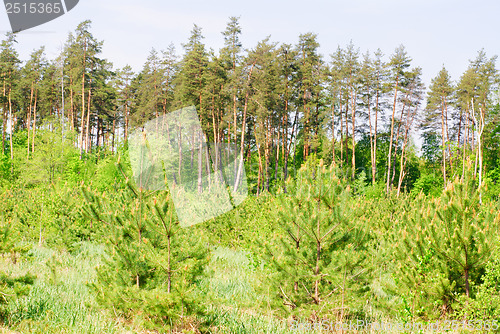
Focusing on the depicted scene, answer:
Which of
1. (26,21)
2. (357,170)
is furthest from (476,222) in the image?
(357,170)

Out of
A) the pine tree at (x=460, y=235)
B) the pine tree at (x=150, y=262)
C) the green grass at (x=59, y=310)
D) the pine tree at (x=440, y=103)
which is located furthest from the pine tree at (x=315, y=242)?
the pine tree at (x=440, y=103)

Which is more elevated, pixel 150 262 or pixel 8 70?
pixel 8 70

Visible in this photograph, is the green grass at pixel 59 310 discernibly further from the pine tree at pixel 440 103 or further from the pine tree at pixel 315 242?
the pine tree at pixel 440 103

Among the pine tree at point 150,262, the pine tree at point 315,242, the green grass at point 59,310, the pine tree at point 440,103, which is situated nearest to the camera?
the pine tree at point 150,262

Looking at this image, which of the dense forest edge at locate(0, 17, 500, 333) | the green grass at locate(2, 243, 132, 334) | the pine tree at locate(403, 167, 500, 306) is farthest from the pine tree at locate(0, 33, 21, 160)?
the pine tree at locate(403, 167, 500, 306)

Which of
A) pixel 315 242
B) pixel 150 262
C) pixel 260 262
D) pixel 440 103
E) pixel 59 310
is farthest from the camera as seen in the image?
pixel 440 103

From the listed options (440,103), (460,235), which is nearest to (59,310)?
(460,235)

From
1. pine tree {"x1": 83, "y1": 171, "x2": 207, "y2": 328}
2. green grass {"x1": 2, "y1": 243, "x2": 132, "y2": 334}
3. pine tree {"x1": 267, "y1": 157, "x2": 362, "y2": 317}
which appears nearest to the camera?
pine tree {"x1": 83, "y1": 171, "x2": 207, "y2": 328}

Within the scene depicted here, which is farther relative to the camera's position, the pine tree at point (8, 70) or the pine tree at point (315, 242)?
the pine tree at point (8, 70)

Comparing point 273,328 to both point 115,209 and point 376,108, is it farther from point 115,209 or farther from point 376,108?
point 376,108

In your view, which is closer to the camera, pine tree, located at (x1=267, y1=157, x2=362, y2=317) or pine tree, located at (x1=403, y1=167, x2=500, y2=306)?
pine tree, located at (x1=403, y1=167, x2=500, y2=306)

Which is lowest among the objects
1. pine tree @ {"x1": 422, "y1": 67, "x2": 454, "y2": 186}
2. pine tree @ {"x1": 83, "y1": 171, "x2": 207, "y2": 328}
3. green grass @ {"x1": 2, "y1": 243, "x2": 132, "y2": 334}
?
green grass @ {"x1": 2, "y1": 243, "x2": 132, "y2": 334}

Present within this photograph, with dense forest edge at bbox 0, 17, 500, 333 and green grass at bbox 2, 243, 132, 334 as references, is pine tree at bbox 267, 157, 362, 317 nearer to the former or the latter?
dense forest edge at bbox 0, 17, 500, 333

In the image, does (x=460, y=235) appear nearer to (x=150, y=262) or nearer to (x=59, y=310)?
(x=150, y=262)
